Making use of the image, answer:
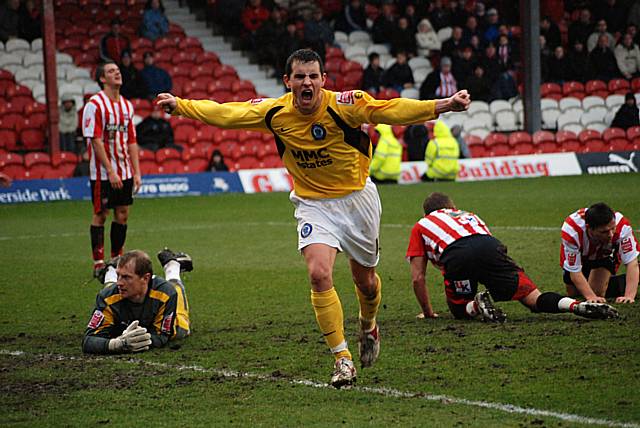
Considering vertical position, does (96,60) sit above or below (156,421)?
above

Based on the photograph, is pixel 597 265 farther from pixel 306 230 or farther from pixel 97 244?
pixel 97 244

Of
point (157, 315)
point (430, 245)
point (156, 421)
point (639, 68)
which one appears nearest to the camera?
point (156, 421)

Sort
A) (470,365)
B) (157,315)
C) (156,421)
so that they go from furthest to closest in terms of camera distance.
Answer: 1. (157,315)
2. (470,365)
3. (156,421)

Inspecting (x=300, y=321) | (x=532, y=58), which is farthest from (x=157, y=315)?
(x=532, y=58)

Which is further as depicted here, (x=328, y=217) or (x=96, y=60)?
(x=96, y=60)

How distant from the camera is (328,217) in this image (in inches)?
257

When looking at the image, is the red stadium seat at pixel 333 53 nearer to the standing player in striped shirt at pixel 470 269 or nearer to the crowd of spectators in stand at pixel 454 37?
the crowd of spectators in stand at pixel 454 37

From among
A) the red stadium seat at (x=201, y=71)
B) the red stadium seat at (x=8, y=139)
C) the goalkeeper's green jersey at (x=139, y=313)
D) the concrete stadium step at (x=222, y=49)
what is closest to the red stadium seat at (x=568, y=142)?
the concrete stadium step at (x=222, y=49)

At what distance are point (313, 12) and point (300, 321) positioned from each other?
21.8 metres

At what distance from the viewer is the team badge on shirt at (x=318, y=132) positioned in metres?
6.48

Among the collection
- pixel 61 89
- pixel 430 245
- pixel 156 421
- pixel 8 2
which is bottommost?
pixel 156 421

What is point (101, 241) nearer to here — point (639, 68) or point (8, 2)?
point (8, 2)

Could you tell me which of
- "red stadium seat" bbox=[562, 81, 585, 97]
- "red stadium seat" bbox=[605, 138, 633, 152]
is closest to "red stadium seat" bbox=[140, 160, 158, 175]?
"red stadium seat" bbox=[605, 138, 633, 152]

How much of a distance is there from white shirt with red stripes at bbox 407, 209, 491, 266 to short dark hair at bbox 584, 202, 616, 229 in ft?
2.52
